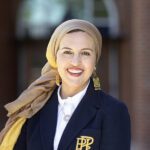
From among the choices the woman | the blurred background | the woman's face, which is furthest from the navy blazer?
the blurred background

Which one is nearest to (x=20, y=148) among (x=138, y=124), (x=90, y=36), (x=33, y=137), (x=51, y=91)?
(x=33, y=137)

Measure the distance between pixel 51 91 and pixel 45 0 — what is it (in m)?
10.3

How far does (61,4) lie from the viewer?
1341 cm

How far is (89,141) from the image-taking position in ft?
9.52

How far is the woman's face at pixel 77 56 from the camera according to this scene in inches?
116

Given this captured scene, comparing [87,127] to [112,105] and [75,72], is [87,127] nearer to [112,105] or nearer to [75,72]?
[112,105]

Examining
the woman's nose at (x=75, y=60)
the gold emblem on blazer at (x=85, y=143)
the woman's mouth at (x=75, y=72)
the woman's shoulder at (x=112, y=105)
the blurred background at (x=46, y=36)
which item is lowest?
the gold emblem on blazer at (x=85, y=143)

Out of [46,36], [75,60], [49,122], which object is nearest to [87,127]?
[49,122]

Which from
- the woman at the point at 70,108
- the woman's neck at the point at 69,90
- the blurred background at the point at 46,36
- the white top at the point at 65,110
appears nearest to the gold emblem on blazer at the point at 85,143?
the woman at the point at 70,108

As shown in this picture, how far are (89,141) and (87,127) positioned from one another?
0.29 feet

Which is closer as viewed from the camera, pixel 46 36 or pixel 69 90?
pixel 69 90

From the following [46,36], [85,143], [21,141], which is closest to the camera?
[85,143]

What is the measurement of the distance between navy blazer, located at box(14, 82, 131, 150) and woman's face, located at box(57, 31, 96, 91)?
13 centimetres

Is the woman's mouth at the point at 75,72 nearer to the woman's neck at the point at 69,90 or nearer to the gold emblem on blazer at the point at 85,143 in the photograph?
the woman's neck at the point at 69,90
